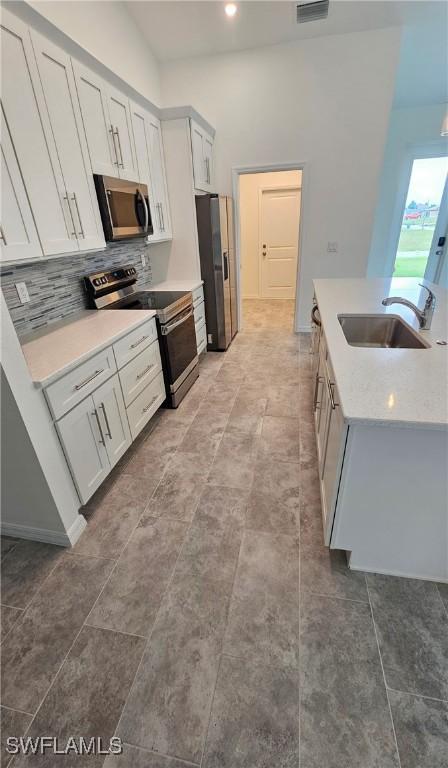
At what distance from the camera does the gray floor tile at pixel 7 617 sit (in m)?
1.36

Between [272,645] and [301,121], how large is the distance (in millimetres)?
4681

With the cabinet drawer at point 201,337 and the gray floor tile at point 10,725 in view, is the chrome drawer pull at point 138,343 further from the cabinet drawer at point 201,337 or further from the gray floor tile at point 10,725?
the gray floor tile at point 10,725

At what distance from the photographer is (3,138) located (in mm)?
1501

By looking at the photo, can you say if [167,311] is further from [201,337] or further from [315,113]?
[315,113]

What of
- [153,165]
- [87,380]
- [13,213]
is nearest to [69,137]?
[13,213]

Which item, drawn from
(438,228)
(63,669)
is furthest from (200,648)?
(438,228)

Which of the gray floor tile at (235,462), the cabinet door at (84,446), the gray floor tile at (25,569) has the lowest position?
the gray floor tile at (25,569)

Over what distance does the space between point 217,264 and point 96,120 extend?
5.68 feet

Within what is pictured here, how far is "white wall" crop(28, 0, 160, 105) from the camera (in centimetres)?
235

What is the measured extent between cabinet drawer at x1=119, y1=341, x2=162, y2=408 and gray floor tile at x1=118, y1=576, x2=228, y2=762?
1.19 meters

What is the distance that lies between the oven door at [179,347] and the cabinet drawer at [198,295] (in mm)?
321

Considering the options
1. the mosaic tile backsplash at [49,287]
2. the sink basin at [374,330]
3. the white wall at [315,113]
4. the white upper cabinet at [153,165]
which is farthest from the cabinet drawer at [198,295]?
the sink basin at [374,330]

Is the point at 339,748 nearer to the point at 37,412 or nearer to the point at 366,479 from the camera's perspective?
the point at 366,479

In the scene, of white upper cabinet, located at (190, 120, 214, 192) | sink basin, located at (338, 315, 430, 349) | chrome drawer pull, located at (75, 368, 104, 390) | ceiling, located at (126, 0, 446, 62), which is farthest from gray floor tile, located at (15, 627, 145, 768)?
ceiling, located at (126, 0, 446, 62)
